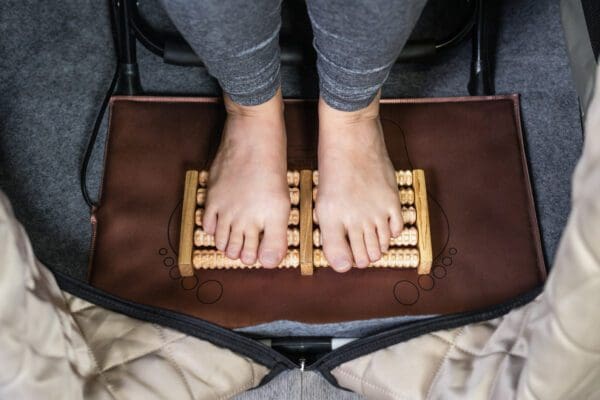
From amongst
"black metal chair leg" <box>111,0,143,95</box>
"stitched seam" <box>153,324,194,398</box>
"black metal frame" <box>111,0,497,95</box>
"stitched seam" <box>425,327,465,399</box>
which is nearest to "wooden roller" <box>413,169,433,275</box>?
"stitched seam" <box>425,327,465,399</box>

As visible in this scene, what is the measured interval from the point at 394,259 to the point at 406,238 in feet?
0.10

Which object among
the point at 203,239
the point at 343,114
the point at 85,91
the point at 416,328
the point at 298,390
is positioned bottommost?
the point at 298,390

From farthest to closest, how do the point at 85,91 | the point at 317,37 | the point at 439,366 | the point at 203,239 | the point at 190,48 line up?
1. the point at 85,91
2. the point at 190,48
3. the point at 203,239
4. the point at 439,366
5. the point at 317,37

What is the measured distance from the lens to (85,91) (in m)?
1.08

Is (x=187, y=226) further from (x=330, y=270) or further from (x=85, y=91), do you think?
(x=85, y=91)

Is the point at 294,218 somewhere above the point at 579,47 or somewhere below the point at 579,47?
below

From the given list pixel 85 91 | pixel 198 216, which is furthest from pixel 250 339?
pixel 85 91

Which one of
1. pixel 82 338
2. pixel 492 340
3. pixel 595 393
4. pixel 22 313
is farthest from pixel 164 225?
pixel 595 393

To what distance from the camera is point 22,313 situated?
0.55 m

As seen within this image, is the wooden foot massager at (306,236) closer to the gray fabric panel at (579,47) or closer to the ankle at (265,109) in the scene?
the ankle at (265,109)

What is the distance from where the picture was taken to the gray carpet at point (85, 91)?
985 mm

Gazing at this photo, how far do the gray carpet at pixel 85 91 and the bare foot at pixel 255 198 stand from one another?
0.24 metres

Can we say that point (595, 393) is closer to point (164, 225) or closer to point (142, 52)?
point (164, 225)

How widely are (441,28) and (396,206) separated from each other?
43cm
